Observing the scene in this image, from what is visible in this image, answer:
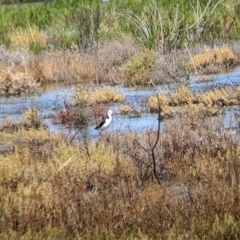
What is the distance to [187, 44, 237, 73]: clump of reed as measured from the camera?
23327 mm

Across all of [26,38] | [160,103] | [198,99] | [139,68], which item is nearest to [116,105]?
[160,103]

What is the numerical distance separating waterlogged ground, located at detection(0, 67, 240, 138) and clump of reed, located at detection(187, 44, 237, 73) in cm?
36

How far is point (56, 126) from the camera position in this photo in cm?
1767

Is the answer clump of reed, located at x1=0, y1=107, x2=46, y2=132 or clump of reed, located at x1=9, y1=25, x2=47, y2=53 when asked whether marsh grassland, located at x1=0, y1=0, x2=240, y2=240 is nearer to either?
clump of reed, located at x1=0, y1=107, x2=46, y2=132

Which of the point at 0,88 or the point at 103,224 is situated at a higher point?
the point at 103,224

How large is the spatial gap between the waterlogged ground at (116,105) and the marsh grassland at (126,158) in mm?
257

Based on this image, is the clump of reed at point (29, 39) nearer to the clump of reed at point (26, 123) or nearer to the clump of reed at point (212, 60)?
the clump of reed at point (212, 60)

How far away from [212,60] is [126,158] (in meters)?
12.5

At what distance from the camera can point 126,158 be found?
1177 centimetres

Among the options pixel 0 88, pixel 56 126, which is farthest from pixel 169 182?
pixel 0 88

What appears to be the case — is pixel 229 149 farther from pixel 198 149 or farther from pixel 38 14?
pixel 38 14

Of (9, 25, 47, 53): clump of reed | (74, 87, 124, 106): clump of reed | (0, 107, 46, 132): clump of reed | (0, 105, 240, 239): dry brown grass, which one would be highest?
(0, 105, 240, 239): dry brown grass

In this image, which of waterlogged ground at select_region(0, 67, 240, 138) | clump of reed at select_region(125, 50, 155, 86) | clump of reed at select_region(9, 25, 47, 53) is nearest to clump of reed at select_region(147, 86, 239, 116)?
waterlogged ground at select_region(0, 67, 240, 138)

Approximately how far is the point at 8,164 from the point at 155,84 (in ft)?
38.2
